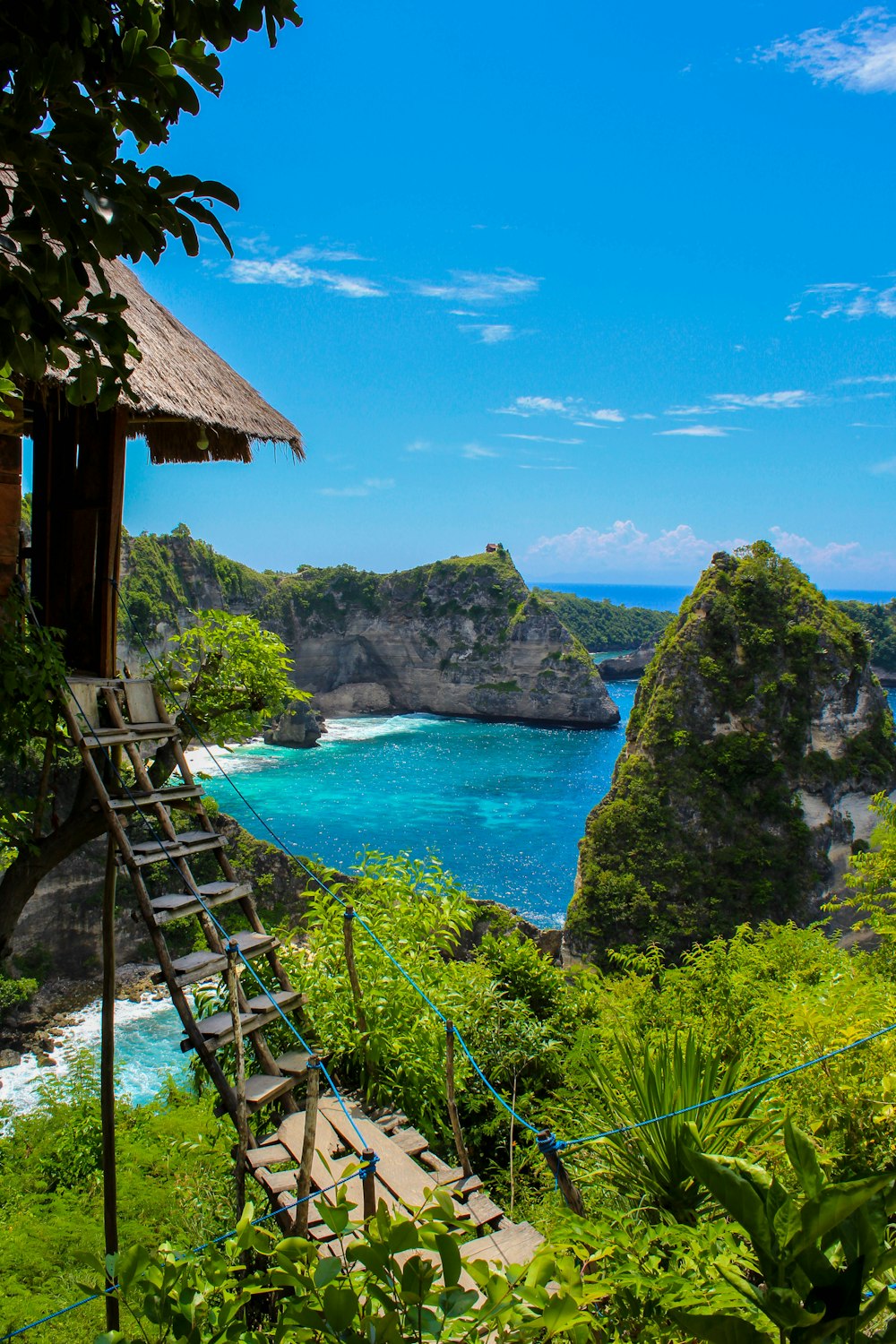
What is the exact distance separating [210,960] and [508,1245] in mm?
1992

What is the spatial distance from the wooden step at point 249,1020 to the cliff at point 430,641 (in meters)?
71.4

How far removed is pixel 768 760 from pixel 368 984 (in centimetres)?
2863

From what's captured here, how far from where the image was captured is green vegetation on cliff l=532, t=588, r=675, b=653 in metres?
118

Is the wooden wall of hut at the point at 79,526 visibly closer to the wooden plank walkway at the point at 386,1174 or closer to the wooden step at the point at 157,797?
the wooden step at the point at 157,797

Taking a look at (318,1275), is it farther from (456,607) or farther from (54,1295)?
(456,607)

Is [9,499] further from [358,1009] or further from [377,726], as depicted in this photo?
[377,726]

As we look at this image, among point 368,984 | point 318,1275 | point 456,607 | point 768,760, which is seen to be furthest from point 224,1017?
point 456,607

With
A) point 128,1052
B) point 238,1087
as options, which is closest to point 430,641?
point 128,1052

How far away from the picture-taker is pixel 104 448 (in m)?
5.94

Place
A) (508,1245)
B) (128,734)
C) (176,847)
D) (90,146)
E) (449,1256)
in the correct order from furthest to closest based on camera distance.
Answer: (128,734) → (176,847) → (508,1245) → (90,146) → (449,1256)

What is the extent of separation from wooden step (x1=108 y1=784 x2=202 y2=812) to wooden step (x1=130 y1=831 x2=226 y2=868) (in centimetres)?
23

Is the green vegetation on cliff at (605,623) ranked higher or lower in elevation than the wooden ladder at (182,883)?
higher

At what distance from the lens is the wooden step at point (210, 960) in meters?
4.30

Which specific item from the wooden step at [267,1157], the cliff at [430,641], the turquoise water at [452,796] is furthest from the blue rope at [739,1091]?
the cliff at [430,641]
